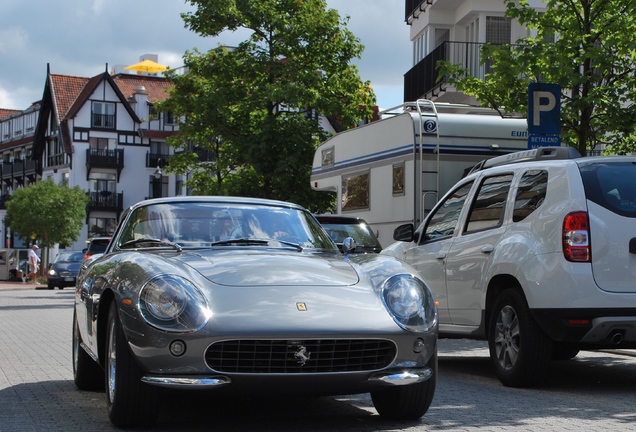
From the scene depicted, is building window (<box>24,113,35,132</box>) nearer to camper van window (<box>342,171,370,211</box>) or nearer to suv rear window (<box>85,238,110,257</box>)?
camper van window (<box>342,171,370,211</box>)

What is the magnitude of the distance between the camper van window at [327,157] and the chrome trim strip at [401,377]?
50.8 feet

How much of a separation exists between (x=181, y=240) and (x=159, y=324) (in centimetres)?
151

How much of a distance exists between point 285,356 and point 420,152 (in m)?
10.7

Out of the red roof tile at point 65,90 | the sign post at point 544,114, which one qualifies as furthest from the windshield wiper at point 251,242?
the red roof tile at point 65,90

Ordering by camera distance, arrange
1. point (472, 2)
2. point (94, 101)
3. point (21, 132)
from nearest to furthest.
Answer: point (472, 2)
point (94, 101)
point (21, 132)

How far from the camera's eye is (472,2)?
32.1m

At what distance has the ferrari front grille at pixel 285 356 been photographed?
21.0 feet

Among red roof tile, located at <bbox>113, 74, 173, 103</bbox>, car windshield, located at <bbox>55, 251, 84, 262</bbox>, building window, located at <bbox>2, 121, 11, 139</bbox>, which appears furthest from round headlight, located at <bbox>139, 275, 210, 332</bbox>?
building window, located at <bbox>2, 121, 11, 139</bbox>

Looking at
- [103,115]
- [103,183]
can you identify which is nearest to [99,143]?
[103,115]

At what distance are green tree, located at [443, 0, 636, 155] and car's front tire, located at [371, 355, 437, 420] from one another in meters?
11.0

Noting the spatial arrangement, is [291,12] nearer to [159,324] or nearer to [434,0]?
[434,0]

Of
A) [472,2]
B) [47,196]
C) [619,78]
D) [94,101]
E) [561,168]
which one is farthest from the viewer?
[94,101]

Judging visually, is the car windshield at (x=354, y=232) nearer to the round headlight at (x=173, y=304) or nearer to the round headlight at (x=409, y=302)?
Result: the round headlight at (x=409, y=302)

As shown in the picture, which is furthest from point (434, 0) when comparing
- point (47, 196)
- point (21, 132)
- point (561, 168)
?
point (21, 132)
